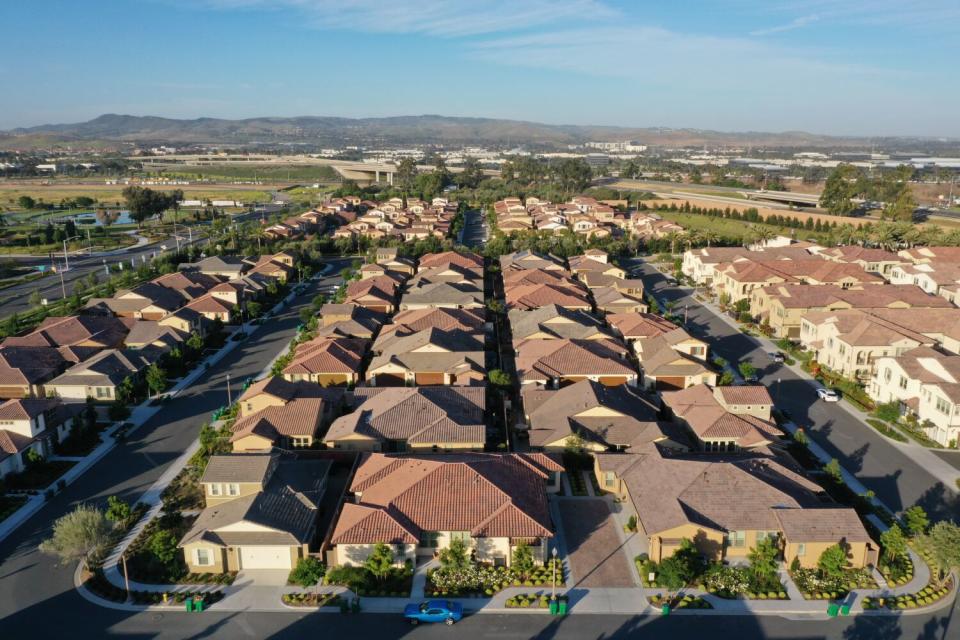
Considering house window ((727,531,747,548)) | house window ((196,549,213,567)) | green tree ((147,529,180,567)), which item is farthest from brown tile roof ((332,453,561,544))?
house window ((727,531,747,548))

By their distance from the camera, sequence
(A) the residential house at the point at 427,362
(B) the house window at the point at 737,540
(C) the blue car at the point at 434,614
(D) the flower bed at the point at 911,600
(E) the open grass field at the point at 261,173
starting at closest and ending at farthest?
(C) the blue car at the point at 434,614 < (D) the flower bed at the point at 911,600 < (B) the house window at the point at 737,540 < (A) the residential house at the point at 427,362 < (E) the open grass field at the point at 261,173

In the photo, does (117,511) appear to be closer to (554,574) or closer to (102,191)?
(554,574)

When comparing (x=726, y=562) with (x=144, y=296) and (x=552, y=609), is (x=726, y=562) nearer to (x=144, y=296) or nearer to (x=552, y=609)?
(x=552, y=609)

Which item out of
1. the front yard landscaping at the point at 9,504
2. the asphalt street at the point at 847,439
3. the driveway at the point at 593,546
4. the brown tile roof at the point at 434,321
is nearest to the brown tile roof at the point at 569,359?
the brown tile roof at the point at 434,321

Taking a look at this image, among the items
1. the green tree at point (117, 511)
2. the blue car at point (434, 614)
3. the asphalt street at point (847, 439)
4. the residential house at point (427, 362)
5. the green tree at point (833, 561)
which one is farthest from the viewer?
the residential house at point (427, 362)

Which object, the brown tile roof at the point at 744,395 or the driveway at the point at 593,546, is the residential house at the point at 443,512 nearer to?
the driveway at the point at 593,546

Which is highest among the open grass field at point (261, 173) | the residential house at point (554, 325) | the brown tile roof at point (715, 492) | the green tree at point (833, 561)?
the open grass field at point (261, 173)

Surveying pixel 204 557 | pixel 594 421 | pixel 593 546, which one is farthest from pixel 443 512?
pixel 594 421
